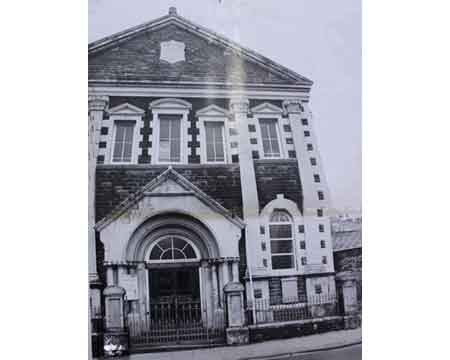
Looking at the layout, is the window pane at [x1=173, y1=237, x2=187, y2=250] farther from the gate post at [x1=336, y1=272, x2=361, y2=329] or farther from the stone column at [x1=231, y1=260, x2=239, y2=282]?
the gate post at [x1=336, y1=272, x2=361, y2=329]

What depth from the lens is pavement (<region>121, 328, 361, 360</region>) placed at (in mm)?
2344

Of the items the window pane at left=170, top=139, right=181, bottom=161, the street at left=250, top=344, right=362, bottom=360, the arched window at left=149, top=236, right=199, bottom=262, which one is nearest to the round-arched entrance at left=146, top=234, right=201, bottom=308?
the arched window at left=149, top=236, right=199, bottom=262

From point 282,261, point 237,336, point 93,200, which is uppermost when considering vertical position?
point 93,200

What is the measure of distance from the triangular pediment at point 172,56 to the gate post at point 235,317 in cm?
91

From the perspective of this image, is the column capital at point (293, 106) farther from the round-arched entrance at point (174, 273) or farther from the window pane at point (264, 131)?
the round-arched entrance at point (174, 273)

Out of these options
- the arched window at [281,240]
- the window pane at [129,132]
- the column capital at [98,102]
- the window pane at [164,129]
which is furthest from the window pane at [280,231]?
the column capital at [98,102]

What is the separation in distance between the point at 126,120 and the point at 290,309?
1102 millimetres

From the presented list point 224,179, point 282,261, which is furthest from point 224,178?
point 282,261

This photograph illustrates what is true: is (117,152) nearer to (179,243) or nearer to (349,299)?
(179,243)

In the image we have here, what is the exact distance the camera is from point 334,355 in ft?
8.07

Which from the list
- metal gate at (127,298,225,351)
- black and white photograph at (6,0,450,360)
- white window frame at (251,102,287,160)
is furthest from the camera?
white window frame at (251,102,287,160)
